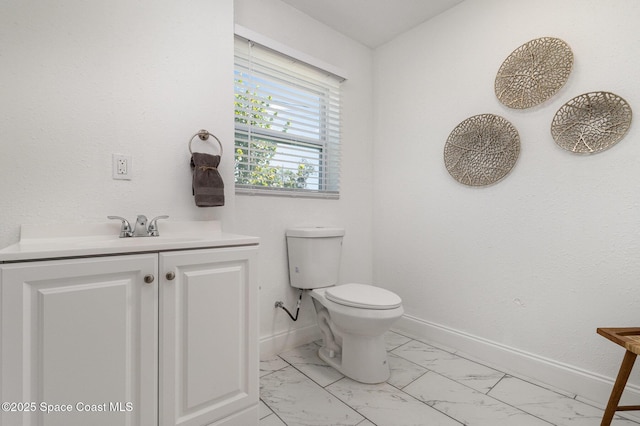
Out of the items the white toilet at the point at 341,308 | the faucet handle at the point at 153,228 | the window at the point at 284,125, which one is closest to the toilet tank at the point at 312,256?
the white toilet at the point at 341,308

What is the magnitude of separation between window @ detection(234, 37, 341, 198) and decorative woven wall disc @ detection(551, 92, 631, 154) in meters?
1.38

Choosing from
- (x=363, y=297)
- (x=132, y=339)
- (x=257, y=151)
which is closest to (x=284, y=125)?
(x=257, y=151)

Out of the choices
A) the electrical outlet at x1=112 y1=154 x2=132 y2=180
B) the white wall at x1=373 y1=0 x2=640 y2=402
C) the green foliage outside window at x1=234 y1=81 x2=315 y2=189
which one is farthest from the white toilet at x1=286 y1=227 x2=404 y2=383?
the electrical outlet at x1=112 y1=154 x2=132 y2=180

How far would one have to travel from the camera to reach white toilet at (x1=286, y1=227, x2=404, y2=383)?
151 cm

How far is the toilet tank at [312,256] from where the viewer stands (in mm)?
1886

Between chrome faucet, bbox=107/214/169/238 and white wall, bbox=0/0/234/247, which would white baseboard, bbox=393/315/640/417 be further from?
chrome faucet, bbox=107/214/169/238

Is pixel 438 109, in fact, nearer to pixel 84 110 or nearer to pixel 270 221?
pixel 270 221

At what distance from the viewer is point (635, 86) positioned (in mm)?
1354

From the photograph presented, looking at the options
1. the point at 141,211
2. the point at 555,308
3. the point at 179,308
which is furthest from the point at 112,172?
the point at 555,308

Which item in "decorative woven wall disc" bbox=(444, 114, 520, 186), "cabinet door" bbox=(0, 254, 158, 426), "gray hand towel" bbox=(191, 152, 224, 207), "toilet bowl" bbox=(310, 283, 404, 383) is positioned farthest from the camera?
"decorative woven wall disc" bbox=(444, 114, 520, 186)

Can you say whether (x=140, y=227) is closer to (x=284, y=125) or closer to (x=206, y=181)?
(x=206, y=181)

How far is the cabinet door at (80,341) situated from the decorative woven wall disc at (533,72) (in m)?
2.04

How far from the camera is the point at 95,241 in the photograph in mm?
1148

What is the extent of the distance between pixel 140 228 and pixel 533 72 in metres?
2.18
